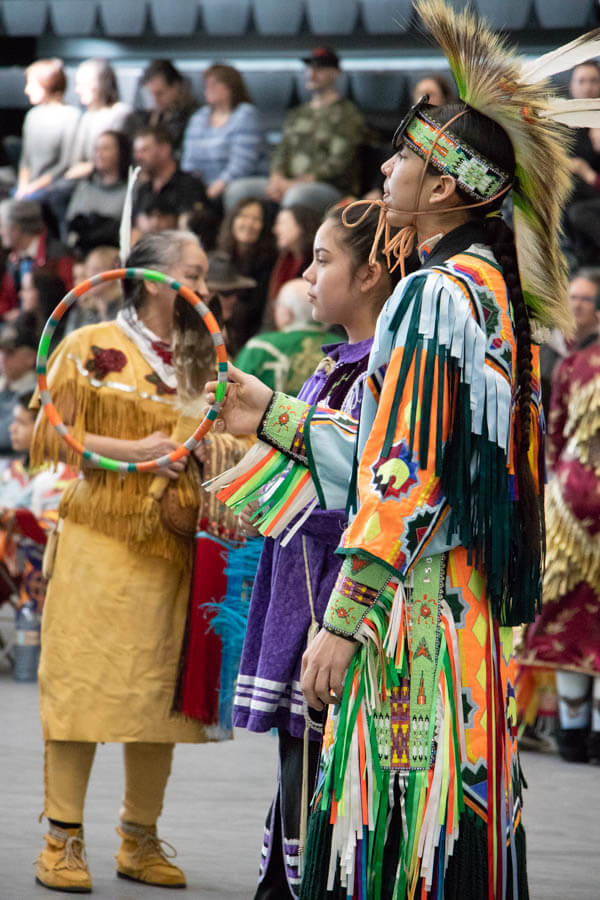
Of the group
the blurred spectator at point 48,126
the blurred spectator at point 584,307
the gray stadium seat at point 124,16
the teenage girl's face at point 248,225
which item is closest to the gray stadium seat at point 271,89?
the gray stadium seat at point 124,16

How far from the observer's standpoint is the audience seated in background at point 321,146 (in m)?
9.66

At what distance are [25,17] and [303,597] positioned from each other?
39.3 ft

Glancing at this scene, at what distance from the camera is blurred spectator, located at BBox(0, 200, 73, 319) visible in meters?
11.2

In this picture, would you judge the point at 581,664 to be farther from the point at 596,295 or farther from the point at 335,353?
the point at 335,353

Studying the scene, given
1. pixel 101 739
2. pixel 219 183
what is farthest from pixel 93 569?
pixel 219 183

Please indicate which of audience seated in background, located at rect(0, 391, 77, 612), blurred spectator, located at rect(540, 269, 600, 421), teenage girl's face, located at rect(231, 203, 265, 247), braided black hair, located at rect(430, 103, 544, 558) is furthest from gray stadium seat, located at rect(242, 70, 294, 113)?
braided black hair, located at rect(430, 103, 544, 558)

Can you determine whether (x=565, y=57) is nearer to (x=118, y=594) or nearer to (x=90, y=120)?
(x=118, y=594)

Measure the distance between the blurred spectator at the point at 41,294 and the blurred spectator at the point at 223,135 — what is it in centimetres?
129

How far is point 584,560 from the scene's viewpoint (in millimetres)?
5922

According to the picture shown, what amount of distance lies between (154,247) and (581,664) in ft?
9.63

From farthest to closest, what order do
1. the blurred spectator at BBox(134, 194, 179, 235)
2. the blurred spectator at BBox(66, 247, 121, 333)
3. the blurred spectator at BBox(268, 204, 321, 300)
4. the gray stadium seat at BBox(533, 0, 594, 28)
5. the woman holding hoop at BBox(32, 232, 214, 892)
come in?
the gray stadium seat at BBox(533, 0, 594, 28)
the blurred spectator at BBox(134, 194, 179, 235)
the blurred spectator at BBox(268, 204, 321, 300)
the blurred spectator at BBox(66, 247, 121, 333)
the woman holding hoop at BBox(32, 232, 214, 892)

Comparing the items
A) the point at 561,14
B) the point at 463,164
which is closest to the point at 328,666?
the point at 463,164

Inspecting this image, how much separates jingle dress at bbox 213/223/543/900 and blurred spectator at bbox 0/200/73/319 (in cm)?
907

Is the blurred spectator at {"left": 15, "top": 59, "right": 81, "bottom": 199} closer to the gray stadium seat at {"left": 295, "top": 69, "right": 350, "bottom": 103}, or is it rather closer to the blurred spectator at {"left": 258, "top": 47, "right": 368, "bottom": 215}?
the gray stadium seat at {"left": 295, "top": 69, "right": 350, "bottom": 103}
